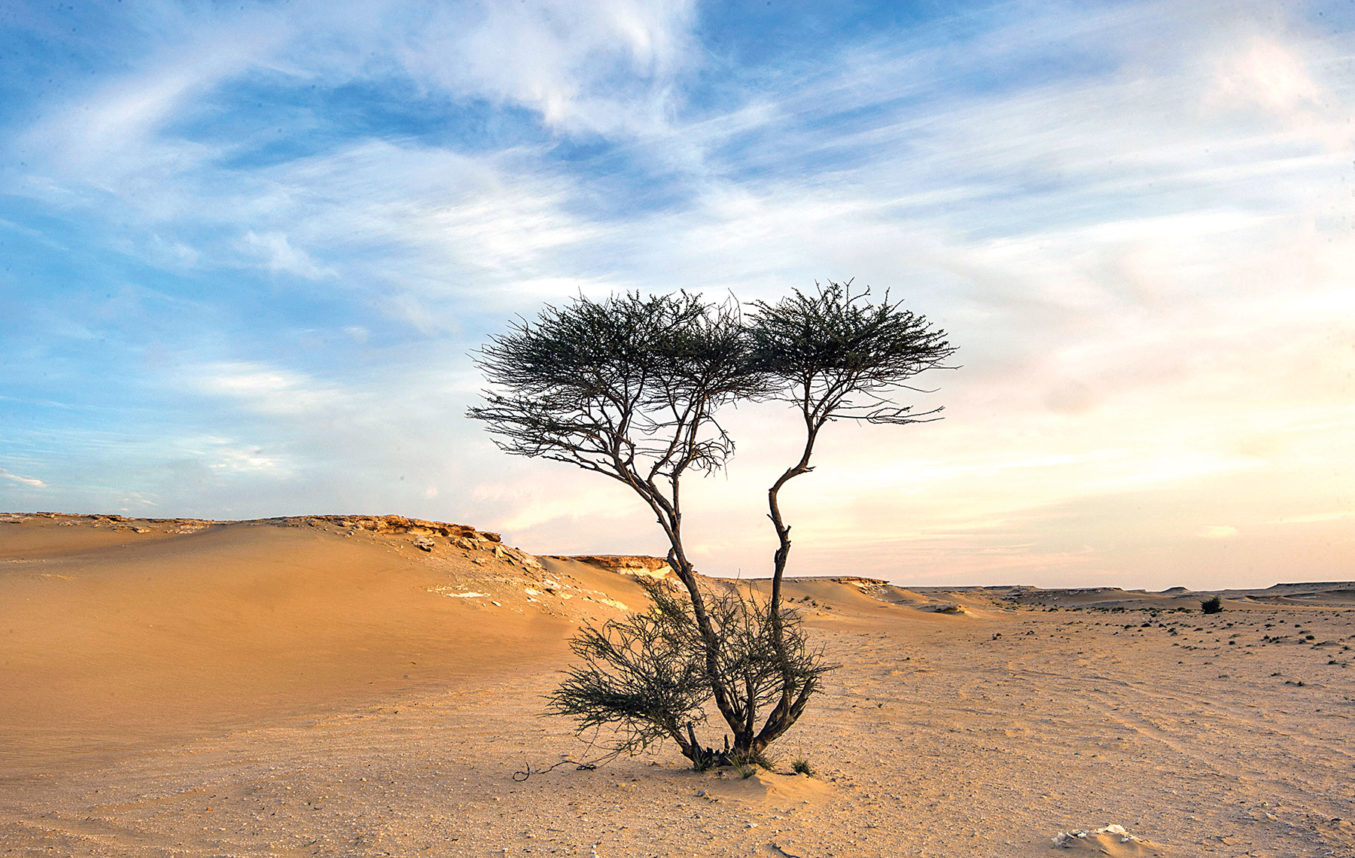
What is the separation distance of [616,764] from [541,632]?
14434 millimetres

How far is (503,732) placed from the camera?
10766mm

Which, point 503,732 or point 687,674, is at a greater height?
point 687,674

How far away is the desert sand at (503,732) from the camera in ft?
21.5

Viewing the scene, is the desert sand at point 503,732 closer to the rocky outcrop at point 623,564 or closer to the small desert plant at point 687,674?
the small desert plant at point 687,674

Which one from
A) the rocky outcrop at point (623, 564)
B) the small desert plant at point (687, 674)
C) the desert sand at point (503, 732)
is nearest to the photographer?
the desert sand at point (503, 732)

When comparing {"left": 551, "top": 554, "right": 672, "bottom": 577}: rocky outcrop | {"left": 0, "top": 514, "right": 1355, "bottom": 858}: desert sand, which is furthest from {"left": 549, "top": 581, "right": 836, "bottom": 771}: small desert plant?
{"left": 551, "top": 554, "right": 672, "bottom": 577}: rocky outcrop

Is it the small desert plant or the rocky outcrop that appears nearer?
the small desert plant

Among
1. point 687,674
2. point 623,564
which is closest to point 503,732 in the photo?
point 687,674

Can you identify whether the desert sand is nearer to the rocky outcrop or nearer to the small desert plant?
the small desert plant

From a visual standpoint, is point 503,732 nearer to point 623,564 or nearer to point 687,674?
point 687,674

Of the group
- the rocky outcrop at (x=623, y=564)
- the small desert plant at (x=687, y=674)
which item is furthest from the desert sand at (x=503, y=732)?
the rocky outcrop at (x=623, y=564)

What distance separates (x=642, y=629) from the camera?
757 cm

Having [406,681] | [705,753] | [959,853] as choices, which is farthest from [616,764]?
[406,681]

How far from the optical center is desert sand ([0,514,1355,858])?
21.5 ft
